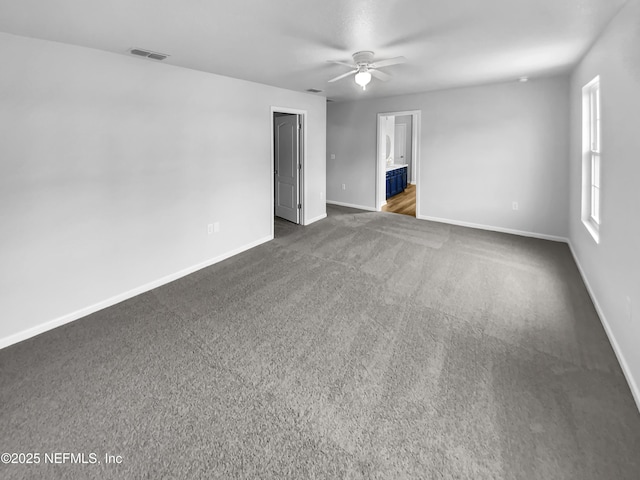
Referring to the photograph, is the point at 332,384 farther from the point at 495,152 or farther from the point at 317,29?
the point at 495,152

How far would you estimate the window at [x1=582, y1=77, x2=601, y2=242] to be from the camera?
3.45 meters

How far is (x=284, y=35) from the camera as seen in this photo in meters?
2.70

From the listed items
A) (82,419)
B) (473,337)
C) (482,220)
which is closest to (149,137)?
(82,419)

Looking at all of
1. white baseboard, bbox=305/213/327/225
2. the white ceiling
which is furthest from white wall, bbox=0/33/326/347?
white baseboard, bbox=305/213/327/225

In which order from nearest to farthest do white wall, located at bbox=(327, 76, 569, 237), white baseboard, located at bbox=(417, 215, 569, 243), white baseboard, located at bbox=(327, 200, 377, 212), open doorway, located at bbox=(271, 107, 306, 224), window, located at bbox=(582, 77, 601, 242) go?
window, located at bbox=(582, 77, 601, 242), white wall, located at bbox=(327, 76, 569, 237), white baseboard, located at bbox=(417, 215, 569, 243), open doorway, located at bbox=(271, 107, 306, 224), white baseboard, located at bbox=(327, 200, 377, 212)

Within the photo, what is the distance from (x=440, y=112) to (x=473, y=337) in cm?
446

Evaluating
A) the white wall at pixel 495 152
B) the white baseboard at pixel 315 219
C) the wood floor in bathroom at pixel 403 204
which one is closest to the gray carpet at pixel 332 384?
the white wall at pixel 495 152

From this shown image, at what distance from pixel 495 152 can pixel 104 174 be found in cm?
538

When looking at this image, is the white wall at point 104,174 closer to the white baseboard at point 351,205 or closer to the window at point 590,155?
the white baseboard at point 351,205

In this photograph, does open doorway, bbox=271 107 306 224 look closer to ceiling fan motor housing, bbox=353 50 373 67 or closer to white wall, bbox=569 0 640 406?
ceiling fan motor housing, bbox=353 50 373 67

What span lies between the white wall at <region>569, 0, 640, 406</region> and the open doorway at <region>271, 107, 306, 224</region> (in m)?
3.99

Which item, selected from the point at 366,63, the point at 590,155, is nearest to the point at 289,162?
the point at 366,63

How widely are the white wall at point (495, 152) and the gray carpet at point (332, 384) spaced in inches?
72.5

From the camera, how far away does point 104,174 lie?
3.01 metres
